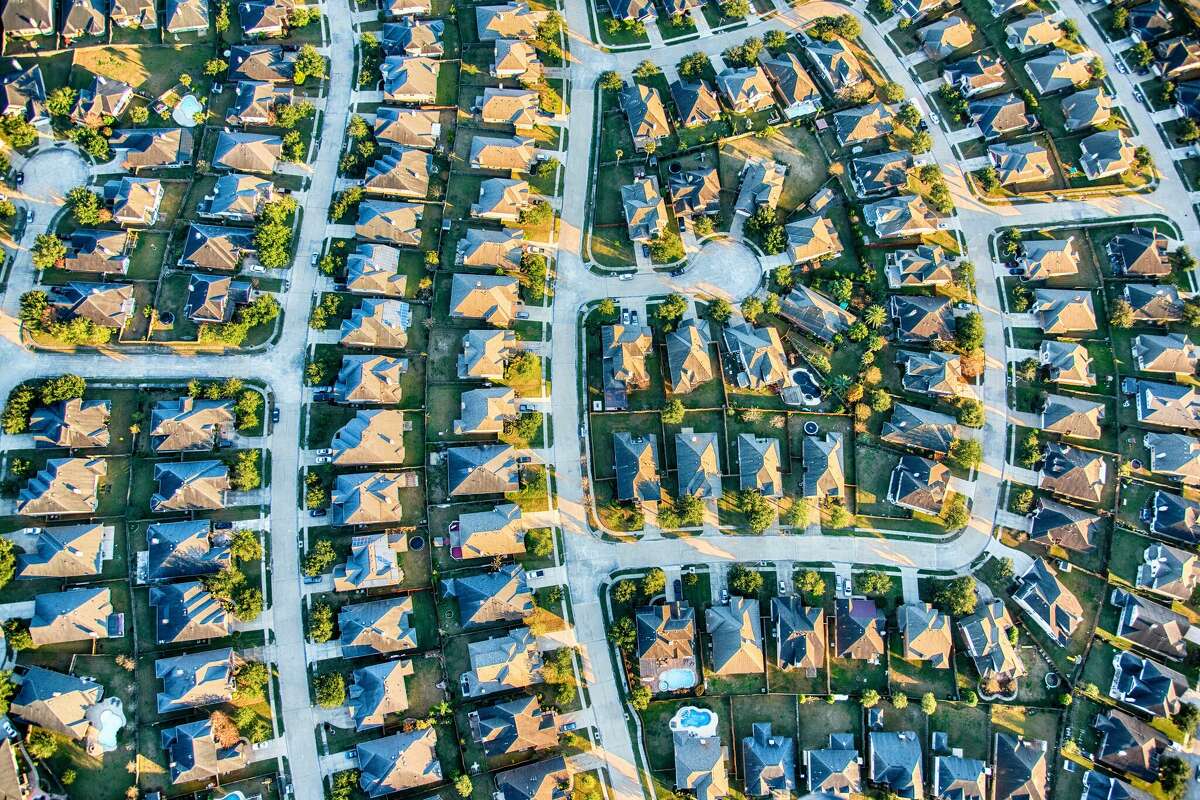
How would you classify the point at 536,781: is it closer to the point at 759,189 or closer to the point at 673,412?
the point at 673,412

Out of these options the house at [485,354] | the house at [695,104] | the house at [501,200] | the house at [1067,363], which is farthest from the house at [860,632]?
the house at [695,104]

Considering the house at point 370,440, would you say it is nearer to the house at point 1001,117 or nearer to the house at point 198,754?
the house at point 198,754

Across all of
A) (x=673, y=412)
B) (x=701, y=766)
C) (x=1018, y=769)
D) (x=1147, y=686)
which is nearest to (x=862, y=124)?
(x=673, y=412)

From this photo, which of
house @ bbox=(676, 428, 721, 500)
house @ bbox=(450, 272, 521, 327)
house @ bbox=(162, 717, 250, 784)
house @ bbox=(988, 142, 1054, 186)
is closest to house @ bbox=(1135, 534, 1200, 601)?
house @ bbox=(988, 142, 1054, 186)

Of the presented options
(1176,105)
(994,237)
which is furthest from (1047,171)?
(1176,105)

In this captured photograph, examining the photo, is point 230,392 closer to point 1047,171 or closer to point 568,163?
point 568,163

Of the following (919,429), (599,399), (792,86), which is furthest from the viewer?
(792,86)

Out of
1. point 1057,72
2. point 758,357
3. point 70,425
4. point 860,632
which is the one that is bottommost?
point 860,632
